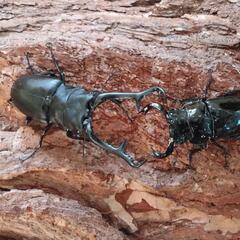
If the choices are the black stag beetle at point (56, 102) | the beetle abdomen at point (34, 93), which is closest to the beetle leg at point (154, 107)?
the black stag beetle at point (56, 102)

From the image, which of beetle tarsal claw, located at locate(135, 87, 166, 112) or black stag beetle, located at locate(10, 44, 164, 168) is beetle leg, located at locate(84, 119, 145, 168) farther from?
beetle tarsal claw, located at locate(135, 87, 166, 112)

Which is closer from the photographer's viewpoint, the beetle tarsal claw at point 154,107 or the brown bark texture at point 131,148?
the beetle tarsal claw at point 154,107

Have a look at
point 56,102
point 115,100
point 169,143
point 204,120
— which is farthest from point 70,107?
point 204,120

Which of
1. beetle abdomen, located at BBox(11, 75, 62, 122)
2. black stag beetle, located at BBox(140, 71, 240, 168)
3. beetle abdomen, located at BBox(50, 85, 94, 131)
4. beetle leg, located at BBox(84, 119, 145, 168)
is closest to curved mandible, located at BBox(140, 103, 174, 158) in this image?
black stag beetle, located at BBox(140, 71, 240, 168)

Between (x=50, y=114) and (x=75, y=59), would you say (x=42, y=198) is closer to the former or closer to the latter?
(x=50, y=114)

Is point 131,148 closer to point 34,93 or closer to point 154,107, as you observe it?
point 154,107

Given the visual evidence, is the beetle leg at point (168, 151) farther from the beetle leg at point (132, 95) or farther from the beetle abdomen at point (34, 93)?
the beetle abdomen at point (34, 93)
